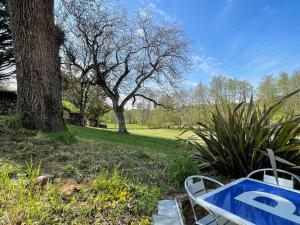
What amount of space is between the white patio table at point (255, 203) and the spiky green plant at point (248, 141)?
3.07 ft

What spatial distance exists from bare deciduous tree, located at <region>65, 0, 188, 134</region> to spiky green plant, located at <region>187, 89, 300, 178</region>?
1305 centimetres

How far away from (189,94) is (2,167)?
18053mm

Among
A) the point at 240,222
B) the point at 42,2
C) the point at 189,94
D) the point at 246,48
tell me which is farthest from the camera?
the point at 189,94

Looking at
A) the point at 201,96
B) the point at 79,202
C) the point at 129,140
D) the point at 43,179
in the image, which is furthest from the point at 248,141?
the point at 201,96

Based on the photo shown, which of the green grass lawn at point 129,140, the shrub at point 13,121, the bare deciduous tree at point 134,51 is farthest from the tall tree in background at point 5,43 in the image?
the shrub at point 13,121

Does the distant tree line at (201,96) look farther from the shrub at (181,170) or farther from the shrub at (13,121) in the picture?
the shrub at (13,121)

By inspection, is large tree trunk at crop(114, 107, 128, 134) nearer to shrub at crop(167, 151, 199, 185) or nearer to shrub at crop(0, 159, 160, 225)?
shrub at crop(167, 151, 199, 185)

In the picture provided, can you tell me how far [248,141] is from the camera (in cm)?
271

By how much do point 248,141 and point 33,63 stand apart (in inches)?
Answer: 145

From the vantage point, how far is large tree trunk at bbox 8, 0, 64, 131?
4.09 meters

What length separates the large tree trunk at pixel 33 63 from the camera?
4.09m

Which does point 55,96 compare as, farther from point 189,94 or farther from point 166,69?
point 189,94

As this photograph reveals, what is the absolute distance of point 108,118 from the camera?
4409 cm

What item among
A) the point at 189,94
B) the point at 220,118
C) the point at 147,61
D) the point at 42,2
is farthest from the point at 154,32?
the point at 220,118
